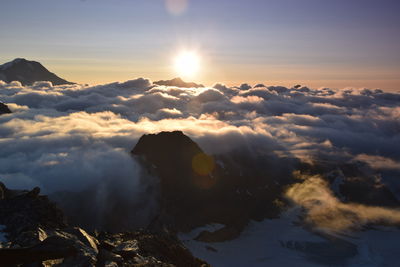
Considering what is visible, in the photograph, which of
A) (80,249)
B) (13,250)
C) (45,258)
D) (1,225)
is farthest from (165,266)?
(1,225)

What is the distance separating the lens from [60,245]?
3034 cm

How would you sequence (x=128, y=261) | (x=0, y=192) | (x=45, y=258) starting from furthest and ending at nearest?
(x=0, y=192), (x=128, y=261), (x=45, y=258)

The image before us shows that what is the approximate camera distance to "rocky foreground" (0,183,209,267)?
27.8 m

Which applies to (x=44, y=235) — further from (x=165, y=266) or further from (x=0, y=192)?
(x=0, y=192)

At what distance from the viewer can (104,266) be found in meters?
33.0

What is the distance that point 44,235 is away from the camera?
36.2 metres

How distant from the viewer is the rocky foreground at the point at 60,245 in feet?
91.3

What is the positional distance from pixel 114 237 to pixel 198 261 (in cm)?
1569

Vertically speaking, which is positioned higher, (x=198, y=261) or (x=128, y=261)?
(x=128, y=261)

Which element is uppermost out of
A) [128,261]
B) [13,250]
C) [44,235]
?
[13,250]

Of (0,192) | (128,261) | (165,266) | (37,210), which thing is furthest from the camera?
(0,192)

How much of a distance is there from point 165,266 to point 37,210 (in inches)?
1425

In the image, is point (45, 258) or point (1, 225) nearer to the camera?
point (45, 258)

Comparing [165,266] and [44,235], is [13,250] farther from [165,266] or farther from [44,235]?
[165,266]
